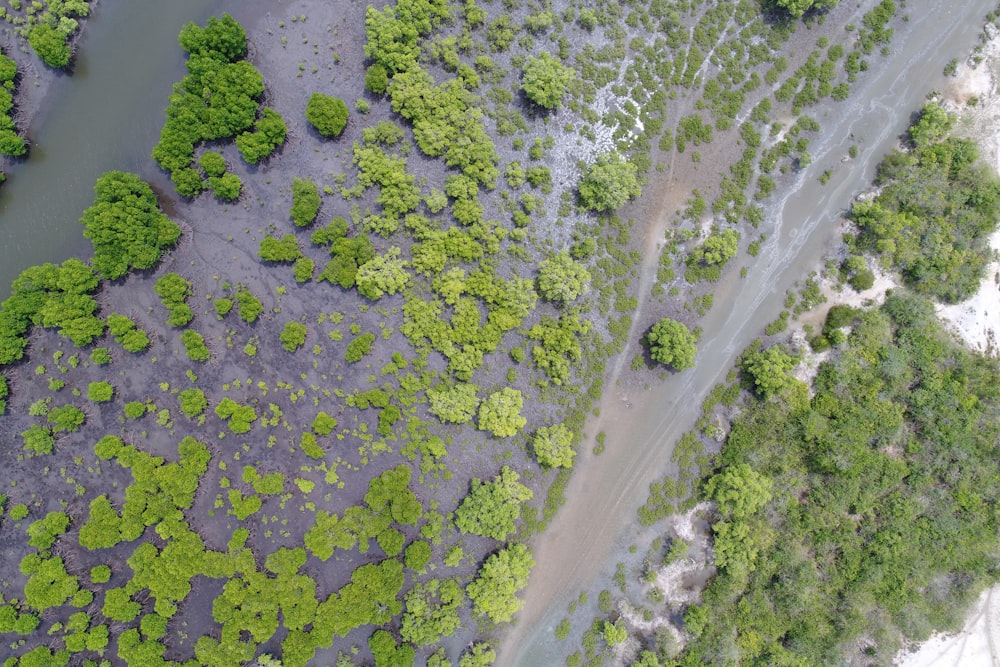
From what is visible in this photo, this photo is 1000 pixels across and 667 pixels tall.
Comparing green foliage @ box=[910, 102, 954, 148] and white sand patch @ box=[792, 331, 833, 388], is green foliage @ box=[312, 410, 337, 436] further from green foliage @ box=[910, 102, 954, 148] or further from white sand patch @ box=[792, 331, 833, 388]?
green foliage @ box=[910, 102, 954, 148]

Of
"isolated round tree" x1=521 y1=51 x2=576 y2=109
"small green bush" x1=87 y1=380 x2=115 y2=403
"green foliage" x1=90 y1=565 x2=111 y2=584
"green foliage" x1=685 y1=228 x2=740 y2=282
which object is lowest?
"green foliage" x1=90 y1=565 x2=111 y2=584

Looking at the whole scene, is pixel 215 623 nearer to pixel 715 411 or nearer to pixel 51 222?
pixel 51 222

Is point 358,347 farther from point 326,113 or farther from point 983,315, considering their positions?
Answer: point 983,315

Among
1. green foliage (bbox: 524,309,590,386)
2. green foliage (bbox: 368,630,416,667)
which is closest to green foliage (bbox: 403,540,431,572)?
green foliage (bbox: 368,630,416,667)

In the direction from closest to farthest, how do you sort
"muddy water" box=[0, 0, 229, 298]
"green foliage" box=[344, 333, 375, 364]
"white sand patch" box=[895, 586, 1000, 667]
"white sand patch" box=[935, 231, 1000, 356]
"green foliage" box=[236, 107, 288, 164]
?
"green foliage" box=[236, 107, 288, 164], "green foliage" box=[344, 333, 375, 364], "muddy water" box=[0, 0, 229, 298], "white sand patch" box=[895, 586, 1000, 667], "white sand patch" box=[935, 231, 1000, 356]

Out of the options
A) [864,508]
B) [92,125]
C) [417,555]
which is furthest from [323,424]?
[864,508]

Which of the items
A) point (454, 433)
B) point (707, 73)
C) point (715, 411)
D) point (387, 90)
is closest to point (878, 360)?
point (715, 411)
